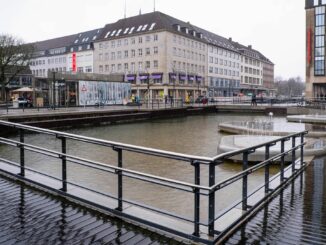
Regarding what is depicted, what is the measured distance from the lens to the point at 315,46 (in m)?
63.8

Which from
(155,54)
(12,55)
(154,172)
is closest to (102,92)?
(12,55)

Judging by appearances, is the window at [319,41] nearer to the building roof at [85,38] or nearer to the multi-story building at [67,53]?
the building roof at [85,38]

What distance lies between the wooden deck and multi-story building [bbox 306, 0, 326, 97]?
63.6 m

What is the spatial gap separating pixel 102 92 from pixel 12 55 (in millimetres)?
16887

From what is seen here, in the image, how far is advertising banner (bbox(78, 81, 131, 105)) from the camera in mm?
41750

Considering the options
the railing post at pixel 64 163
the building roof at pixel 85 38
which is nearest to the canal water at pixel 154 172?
the railing post at pixel 64 163

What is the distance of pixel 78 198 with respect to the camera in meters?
5.85

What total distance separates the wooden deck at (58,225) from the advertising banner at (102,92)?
1437 inches

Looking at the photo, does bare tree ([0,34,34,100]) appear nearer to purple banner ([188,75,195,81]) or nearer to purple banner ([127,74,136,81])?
purple banner ([127,74,136,81])

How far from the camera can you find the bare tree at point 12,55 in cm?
5087

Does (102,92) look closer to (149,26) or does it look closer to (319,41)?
(149,26)

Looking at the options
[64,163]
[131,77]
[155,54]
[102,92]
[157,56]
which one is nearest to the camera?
[64,163]

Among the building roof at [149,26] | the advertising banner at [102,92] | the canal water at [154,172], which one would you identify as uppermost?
the building roof at [149,26]

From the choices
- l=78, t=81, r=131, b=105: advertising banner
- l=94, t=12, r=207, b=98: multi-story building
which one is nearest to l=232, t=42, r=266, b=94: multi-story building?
l=94, t=12, r=207, b=98: multi-story building
